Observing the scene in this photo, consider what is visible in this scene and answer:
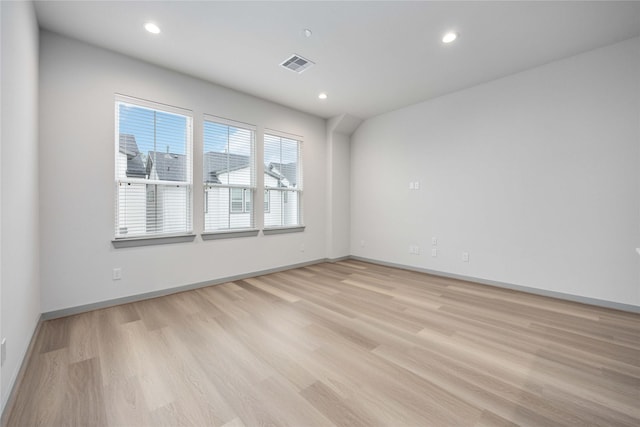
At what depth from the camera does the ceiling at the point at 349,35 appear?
7.39 feet

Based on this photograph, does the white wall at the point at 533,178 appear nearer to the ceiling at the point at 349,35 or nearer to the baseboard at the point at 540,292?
the baseboard at the point at 540,292

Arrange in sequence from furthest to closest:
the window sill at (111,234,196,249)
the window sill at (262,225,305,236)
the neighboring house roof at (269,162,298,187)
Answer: the neighboring house roof at (269,162,298,187) < the window sill at (262,225,305,236) < the window sill at (111,234,196,249)

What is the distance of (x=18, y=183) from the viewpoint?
1.73m

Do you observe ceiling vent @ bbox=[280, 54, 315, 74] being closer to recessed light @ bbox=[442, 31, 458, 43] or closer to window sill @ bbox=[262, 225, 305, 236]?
recessed light @ bbox=[442, 31, 458, 43]

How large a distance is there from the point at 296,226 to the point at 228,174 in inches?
59.6

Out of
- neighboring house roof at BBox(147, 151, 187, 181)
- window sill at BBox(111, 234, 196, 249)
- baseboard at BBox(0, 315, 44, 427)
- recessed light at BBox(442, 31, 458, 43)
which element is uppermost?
recessed light at BBox(442, 31, 458, 43)

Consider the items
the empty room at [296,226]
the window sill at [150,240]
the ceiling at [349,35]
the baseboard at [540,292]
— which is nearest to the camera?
the empty room at [296,226]

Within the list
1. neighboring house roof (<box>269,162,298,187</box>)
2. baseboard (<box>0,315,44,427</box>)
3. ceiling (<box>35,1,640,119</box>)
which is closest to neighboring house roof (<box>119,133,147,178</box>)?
ceiling (<box>35,1,640,119</box>)

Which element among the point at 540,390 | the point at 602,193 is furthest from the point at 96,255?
the point at 602,193

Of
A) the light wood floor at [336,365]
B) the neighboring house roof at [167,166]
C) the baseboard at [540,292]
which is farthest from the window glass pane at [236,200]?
the baseboard at [540,292]

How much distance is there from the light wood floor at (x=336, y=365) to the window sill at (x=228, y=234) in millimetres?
896

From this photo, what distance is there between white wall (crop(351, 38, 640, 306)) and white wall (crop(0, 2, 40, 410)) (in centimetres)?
452

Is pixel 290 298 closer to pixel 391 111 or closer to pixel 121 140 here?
pixel 121 140

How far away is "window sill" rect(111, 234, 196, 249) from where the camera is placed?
2.89 m
